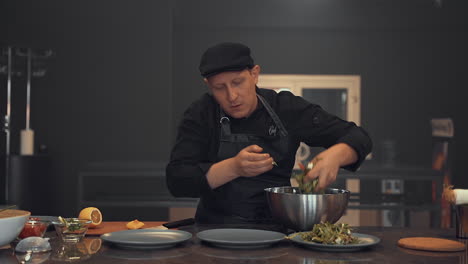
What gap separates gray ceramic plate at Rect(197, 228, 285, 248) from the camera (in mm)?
1476

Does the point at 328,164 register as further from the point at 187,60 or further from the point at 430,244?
the point at 187,60

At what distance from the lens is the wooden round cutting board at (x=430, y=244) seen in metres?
1.52

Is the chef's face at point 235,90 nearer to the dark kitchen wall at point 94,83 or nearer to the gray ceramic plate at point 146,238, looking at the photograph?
the gray ceramic plate at point 146,238

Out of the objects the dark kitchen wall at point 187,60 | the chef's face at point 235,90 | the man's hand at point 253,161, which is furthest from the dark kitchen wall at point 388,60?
the man's hand at point 253,161

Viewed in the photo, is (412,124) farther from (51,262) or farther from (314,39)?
(51,262)

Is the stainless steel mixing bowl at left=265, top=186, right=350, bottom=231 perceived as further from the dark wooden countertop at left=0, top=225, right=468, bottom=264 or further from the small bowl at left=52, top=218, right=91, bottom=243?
the small bowl at left=52, top=218, right=91, bottom=243

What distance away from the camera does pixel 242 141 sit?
2.26m

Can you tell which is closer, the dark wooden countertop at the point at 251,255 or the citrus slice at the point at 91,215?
the dark wooden countertop at the point at 251,255

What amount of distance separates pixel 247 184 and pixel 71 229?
790 mm

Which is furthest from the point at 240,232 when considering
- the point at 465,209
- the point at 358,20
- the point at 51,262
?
the point at 358,20

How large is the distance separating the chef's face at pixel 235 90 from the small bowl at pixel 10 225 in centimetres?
85

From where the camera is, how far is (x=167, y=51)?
17.6 ft

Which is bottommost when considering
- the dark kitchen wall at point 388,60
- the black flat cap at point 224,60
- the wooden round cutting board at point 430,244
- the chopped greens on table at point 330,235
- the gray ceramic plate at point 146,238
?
the wooden round cutting board at point 430,244

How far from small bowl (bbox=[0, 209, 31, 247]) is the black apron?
2.69ft
